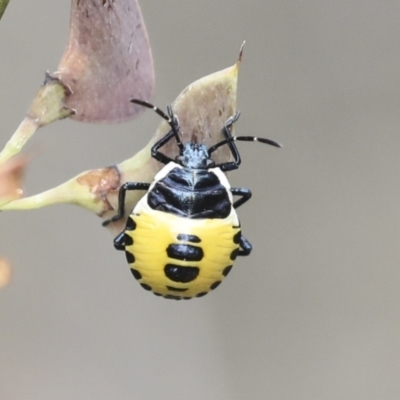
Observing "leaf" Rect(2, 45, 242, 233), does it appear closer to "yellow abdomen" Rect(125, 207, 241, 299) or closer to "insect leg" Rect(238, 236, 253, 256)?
"yellow abdomen" Rect(125, 207, 241, 299)

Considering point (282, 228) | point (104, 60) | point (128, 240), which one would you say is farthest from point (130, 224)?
point (282, 228)

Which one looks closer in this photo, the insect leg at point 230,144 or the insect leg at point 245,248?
the insect leg at point 230,144

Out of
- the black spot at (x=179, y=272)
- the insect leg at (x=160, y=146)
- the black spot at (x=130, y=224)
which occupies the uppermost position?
the insect leg at (x=160, y=146)

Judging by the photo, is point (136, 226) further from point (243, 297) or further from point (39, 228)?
point (243, 297)

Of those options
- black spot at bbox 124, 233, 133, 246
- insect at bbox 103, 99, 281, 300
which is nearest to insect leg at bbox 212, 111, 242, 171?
insect at bbox 103, 99, 281, 300

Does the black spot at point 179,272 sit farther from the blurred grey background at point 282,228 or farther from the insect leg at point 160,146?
the blurred grey background at point 282,228

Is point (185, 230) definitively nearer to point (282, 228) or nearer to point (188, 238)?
point (188, 238)

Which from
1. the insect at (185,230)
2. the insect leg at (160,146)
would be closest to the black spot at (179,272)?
the insect at (185,230)

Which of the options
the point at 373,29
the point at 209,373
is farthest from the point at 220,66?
the point at 209,373

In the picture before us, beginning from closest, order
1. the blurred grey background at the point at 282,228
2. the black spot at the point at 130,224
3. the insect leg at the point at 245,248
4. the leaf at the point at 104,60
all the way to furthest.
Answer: the leaf at the point at 104,60
the black spot at the point at 130,224
the insect leg at the point at 245,248
the blurred grey background at the point at 282,228

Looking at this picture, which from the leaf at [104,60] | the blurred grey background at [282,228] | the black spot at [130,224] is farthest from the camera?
the blurred grey background at [282,228]
